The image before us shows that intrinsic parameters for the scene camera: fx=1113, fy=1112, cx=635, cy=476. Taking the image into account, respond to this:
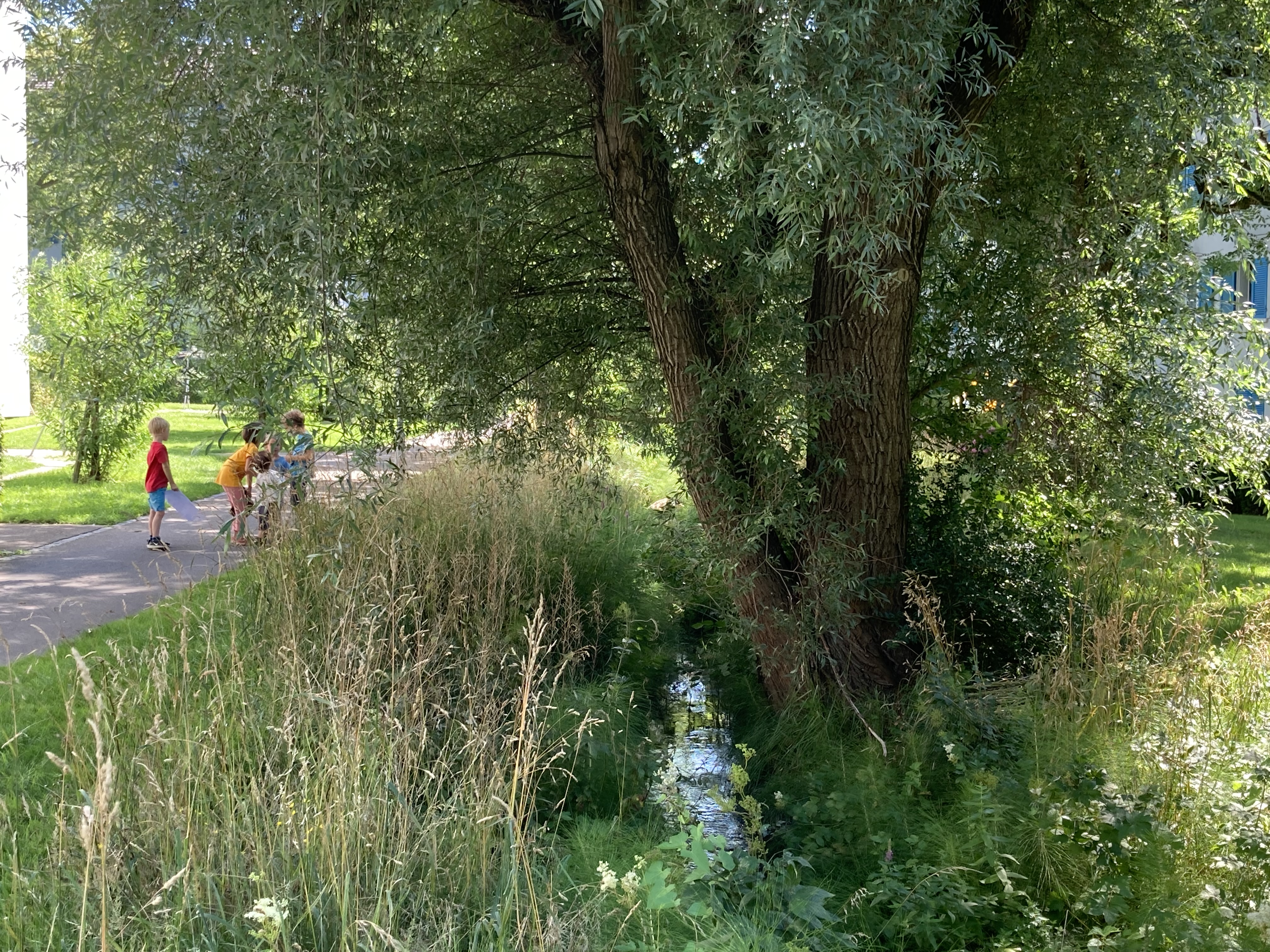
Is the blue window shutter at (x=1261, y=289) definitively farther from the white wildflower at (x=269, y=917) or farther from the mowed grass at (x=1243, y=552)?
→ the white wildflower at (x=269, y=917)

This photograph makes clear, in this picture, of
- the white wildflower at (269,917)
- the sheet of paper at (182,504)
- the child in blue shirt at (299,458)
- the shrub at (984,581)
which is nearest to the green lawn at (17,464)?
the sheet of paper at (182,504)

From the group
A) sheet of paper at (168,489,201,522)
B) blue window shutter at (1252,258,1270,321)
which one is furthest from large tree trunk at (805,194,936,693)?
blue window shutter at (1252,258,1270,321)

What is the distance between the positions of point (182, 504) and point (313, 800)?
8266mm

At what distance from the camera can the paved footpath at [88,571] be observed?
7.78 m

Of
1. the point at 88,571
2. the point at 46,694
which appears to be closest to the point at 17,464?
the point at 88,571

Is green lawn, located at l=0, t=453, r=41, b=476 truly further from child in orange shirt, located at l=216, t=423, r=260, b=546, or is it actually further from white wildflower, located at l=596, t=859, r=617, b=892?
white wildflower, located at l=596, t=859, r=617, b=892

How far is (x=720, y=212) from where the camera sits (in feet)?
22.2

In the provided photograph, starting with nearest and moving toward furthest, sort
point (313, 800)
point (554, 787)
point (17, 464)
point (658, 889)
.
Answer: point (658, 889) < point (313, 800) < point (554, 787) < point (17, 464)

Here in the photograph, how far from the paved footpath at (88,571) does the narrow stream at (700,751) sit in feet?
10.1

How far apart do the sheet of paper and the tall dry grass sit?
18.3 feet

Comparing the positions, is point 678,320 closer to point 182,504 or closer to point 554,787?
point 554,787

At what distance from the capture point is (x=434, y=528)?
8.50 meters

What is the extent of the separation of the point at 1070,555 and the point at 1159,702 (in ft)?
8.60

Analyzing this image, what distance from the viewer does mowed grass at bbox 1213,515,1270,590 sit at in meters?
11.3
